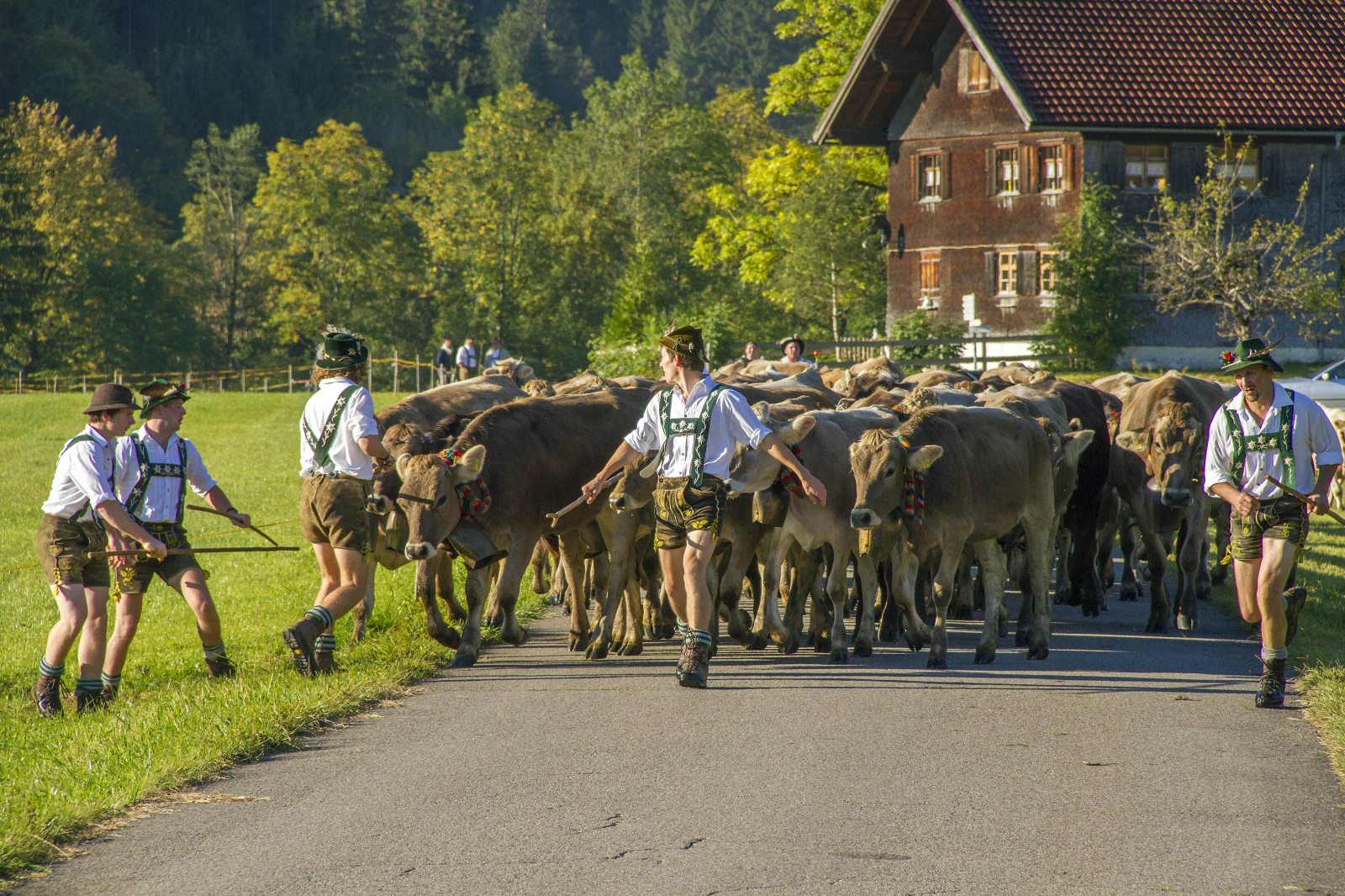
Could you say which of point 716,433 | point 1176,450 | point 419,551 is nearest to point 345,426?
point 419,551

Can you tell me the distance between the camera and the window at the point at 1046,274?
4968 cm

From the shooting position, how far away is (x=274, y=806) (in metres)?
7.53

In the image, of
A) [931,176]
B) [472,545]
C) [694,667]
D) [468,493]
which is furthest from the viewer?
[931,176]

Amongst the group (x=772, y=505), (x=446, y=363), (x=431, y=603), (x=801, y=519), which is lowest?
(x=431, y=603)

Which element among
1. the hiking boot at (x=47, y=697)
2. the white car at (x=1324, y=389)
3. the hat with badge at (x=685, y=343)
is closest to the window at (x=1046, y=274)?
the white car at (x=1324, y=389)

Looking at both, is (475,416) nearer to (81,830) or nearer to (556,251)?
(81,830)

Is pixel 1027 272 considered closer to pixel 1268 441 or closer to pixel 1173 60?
pixel 1173 60

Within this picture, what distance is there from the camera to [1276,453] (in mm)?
9984

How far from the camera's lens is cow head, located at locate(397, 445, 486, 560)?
11.3 meters

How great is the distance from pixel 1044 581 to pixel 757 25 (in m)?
155

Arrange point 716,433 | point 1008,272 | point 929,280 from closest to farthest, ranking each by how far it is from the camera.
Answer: point 716,433 < point 1008,272 < point 929,280

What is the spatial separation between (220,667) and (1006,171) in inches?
1686

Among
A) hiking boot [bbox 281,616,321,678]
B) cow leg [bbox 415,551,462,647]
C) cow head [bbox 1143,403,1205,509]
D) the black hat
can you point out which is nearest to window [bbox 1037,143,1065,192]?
cow head [bbox 1143,403,1205,509]

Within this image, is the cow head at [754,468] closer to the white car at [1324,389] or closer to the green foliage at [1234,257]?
the white car at [1324,389]
